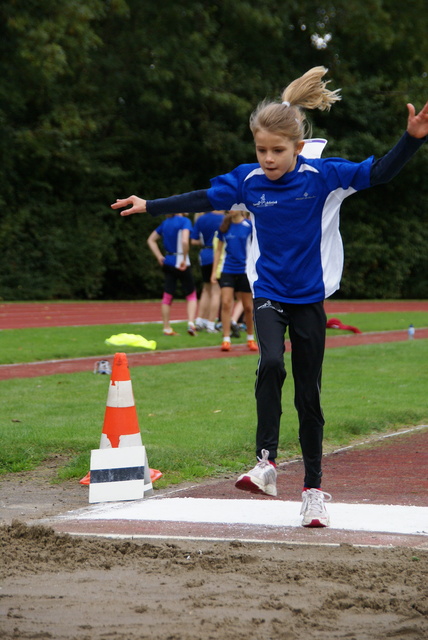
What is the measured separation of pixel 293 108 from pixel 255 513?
2284mm

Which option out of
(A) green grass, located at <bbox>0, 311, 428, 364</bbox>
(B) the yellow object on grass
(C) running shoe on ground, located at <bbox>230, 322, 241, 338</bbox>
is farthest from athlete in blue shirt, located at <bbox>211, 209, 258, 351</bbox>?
(C) running shoe on ground, located at <bbox>230, 322, 241, 338</bbox>

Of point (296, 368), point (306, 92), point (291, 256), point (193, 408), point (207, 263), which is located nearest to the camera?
A: point (291, 256)

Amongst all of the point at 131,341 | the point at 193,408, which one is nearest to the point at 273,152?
the point at 193,408

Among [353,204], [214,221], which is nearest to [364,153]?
[353,204]

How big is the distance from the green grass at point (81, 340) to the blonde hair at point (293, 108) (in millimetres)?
8267

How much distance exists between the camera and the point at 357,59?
37.3 metres

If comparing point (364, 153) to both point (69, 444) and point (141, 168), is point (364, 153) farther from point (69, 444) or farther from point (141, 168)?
point (69, 444)

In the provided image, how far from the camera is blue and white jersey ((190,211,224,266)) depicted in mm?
17812

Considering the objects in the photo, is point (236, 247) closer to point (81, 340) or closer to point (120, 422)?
A: point (81, 340)

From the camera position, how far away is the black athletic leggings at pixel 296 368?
5.21 meters

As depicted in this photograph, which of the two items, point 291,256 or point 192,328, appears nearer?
point 291,256

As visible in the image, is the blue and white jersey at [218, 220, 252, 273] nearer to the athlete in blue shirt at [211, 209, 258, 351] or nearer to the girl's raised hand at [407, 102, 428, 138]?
the athlete in blue shirt at [211, 209, 258, 351]

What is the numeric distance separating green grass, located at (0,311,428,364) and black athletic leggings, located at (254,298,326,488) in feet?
27.2

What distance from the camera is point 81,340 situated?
1605cm
